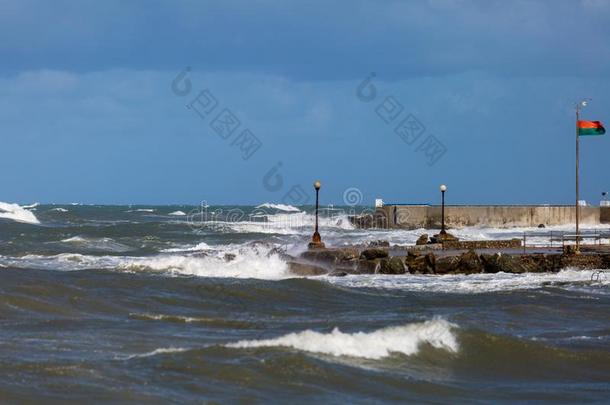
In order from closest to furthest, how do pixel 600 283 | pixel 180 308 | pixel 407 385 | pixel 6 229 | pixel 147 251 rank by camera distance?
pixel 407 385 → pixel 180 308 → pixel 600 283 → pixel 147 251 → pixel 6 229

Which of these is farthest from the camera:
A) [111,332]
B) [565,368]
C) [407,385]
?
[111,332]

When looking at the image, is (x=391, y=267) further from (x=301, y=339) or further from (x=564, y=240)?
(x=301, y=339)

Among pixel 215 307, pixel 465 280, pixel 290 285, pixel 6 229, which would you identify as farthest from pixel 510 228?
pixel 215 307

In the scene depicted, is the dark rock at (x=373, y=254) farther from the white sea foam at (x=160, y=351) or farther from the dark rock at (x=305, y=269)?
the white sea foam at (x=160, y=351)

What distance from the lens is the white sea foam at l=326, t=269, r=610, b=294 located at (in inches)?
930

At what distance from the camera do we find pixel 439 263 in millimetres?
27875

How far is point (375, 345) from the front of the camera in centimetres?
1355

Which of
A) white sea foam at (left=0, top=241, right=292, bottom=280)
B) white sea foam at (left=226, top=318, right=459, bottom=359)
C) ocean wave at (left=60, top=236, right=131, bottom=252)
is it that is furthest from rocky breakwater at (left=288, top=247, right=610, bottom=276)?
ocean wave at (left=60, top=236, right=131, bottom=252)

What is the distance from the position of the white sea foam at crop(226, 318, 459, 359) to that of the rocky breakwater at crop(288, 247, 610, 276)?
41.7 ft

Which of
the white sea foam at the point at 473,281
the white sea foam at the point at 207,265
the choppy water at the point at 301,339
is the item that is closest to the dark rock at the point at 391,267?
the white sea foam at the point at 473,281

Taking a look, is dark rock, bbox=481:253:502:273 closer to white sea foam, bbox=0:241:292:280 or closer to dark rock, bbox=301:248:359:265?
dark rock, bbox=301:248:359:265

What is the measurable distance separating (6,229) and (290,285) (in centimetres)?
3870

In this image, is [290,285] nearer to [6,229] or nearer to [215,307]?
[215,307]

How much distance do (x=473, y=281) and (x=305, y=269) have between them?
15.3 ft
